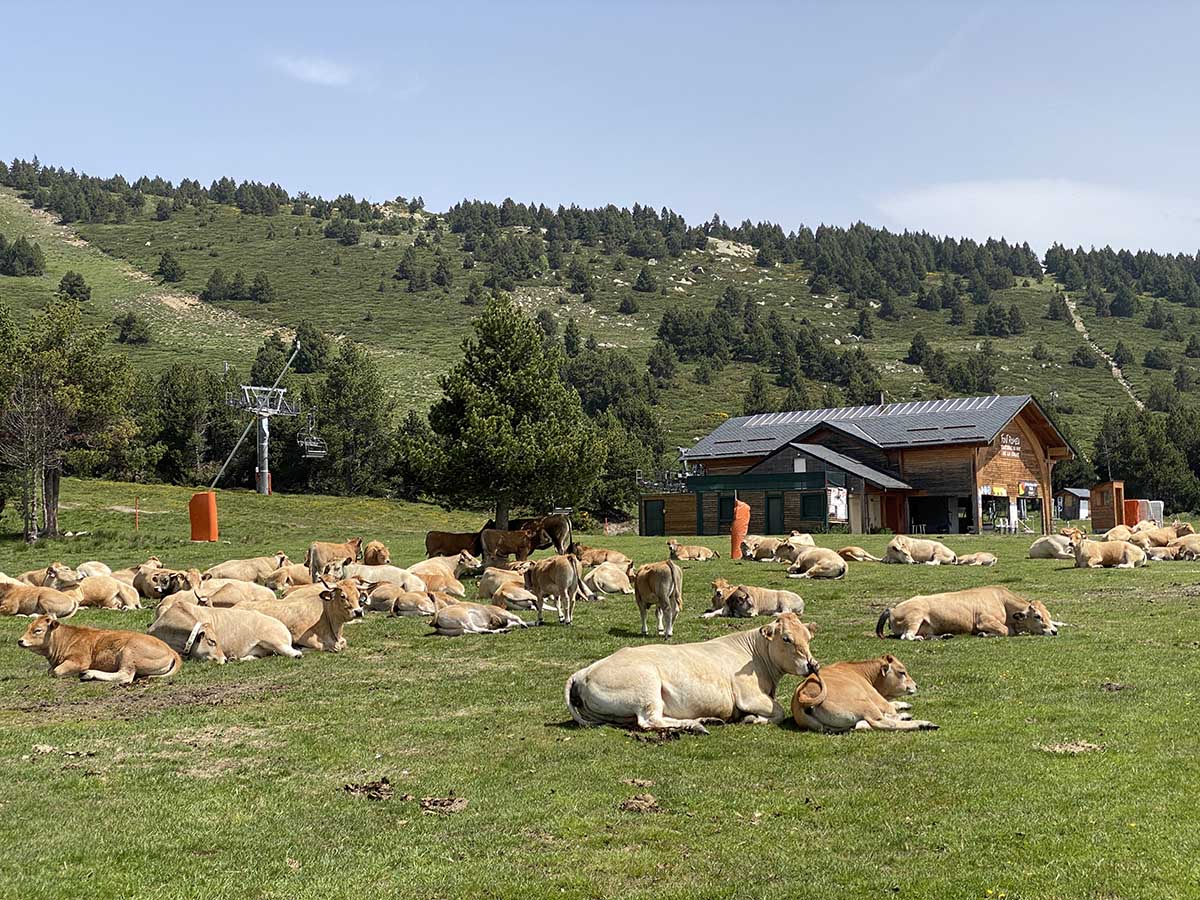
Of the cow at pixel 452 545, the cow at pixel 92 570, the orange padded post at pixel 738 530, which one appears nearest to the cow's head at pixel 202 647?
the cow at pixel 92 570

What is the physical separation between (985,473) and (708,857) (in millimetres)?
64544

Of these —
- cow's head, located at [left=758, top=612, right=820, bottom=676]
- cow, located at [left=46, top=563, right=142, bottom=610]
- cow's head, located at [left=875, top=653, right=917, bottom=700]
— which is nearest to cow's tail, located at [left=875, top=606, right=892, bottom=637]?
cow's head, located at [left=875, top=653, right=917, bottom=700]

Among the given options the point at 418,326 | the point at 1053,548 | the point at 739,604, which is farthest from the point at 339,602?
the point at 418,326

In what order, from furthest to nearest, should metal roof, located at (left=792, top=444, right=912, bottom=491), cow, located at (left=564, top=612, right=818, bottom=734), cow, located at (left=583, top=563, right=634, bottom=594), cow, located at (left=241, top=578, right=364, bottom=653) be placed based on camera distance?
metal roof, located at (left=792, top=444, right=912, bottom=491) < cow, located at (left=583, top=563, right=634, bottom=594) < cow, located at (left=241, top=578, right=364, bottom=653) < cow, located at (left=564, top=612, right=818, bottom=734)

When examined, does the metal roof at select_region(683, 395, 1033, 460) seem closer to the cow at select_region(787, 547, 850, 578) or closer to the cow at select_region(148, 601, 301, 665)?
the cow at select_region(787, 547, 850, 578)

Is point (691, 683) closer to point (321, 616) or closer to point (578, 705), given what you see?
point (578, 705)

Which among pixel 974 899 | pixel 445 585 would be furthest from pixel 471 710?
pixel 445 585

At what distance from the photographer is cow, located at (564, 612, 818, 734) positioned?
40.6 feet

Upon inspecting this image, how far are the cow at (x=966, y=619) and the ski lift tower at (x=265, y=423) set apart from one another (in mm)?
76635

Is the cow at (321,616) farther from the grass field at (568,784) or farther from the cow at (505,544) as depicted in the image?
the cow at (505,544)

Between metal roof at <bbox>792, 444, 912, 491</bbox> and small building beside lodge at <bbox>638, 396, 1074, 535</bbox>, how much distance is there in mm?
97

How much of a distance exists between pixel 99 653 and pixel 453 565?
14248 millimetres

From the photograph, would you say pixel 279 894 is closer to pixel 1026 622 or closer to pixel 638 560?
pixel 1026 622

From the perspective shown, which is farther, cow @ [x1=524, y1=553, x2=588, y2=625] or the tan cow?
the tan cow
